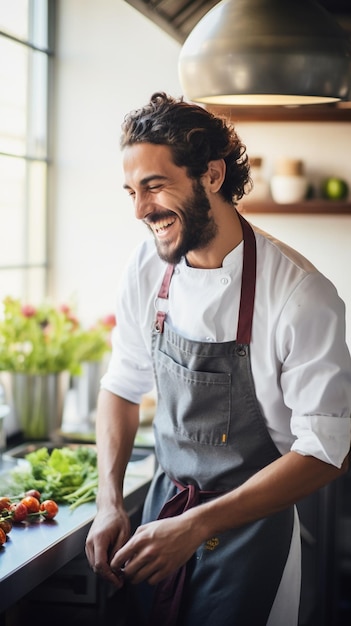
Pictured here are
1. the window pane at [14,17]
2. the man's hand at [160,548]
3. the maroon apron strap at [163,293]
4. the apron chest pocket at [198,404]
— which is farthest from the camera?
the window pane at [14,17]

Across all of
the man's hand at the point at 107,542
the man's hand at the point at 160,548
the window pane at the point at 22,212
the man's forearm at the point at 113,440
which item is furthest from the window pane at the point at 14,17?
the man's hand at the point at 160,548

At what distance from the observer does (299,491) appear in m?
1.71

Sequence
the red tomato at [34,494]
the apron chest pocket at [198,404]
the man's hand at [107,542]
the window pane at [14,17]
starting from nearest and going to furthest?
the man's hand at [107,542], the apron chest pocket at [198,404], the red tomato at [34,494], the window pane at [14,17]

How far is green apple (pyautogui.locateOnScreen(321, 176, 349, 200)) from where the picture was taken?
12.3 feet

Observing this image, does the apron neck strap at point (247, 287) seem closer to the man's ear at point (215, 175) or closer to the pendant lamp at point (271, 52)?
the man's ear at point (215, 175)

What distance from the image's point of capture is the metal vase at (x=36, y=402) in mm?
3074

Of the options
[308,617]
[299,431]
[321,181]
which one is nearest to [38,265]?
[321,181]

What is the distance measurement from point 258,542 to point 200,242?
67 centimetres

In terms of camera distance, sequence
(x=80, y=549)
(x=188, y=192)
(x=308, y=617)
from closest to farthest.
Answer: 1. (x=188, y=192)
2. (x=80, y=549)
3. (x=308, y=617)

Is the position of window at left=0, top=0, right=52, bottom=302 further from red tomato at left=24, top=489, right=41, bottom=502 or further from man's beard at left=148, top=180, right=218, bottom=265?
man's beard at left=148, top=180, right=218, bottom=265

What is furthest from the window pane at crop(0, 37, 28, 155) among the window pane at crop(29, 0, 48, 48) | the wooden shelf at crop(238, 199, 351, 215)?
the wooden shelf at crop(238, 199, 351, 215)

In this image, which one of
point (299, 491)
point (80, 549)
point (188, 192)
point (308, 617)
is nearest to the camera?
point (299, 491)

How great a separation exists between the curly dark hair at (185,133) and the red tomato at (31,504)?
0.89 meters

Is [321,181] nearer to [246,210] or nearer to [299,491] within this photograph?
[246,210]
